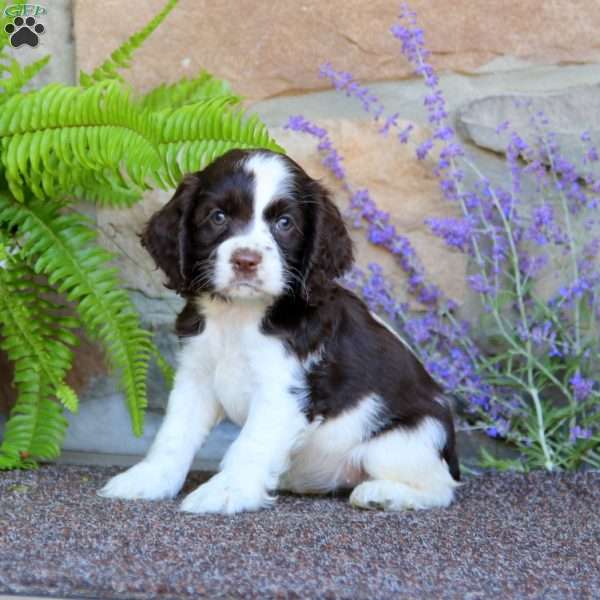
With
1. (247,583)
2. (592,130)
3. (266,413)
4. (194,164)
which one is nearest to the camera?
(247,583)

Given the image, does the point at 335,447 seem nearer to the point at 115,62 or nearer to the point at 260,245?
the point at 260,245

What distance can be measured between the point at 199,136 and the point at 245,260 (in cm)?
72

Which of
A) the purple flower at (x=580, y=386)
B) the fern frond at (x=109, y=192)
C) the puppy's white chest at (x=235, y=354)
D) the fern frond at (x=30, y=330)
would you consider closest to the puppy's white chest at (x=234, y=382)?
the puppy's white chest at (x=235, y=354)

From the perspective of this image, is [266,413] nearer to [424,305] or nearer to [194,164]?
[194,164]

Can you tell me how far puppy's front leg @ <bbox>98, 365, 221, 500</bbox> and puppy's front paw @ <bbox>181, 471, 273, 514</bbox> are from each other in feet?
0.63

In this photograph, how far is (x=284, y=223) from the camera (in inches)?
113

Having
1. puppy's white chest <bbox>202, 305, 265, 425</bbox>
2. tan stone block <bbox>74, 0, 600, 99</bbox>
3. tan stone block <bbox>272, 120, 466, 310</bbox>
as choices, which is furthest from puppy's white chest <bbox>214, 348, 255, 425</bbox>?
tan stone block <bbox>74, 0, 600, 99</bbox>

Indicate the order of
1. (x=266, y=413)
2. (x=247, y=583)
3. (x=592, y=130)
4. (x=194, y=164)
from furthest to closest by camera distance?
(x=592, y=130) → (x=194, y=164) → (x=266, y=413) → (x=247, y=583)

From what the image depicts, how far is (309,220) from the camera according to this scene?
2945 millimetres

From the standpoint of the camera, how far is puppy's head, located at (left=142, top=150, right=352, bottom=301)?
2.75 metres

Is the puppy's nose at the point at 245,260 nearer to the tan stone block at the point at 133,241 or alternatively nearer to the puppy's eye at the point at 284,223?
the puppy's eye at the point at 284,223

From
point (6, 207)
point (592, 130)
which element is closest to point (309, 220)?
point (6, 207)

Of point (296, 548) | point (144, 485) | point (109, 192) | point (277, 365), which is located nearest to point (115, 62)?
point (109, 192)

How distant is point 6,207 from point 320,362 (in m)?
1.23
